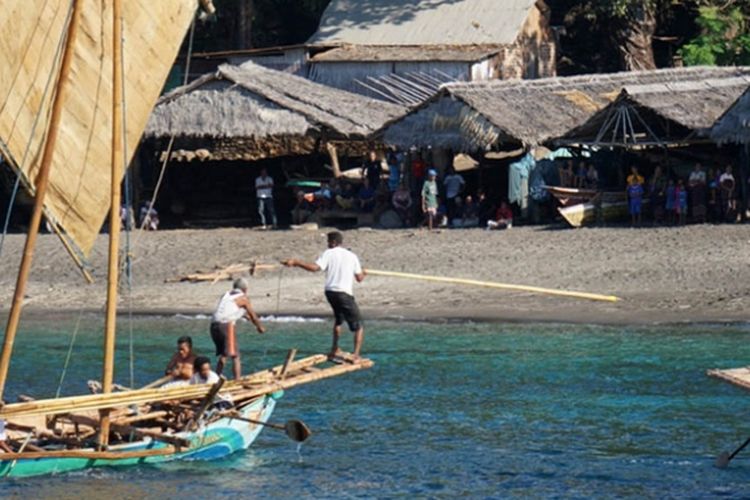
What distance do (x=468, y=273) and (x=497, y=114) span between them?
562 centimetres

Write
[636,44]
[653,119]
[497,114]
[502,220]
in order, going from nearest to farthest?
[502,220]
[653,119]
[497,114]
[636,44]

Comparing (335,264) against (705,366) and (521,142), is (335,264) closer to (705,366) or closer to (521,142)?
(705,366)

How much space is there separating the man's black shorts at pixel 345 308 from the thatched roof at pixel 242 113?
55.9 feet

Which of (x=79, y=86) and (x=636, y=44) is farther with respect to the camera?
(x=636, y=44)

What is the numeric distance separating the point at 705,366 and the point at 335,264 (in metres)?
6.67

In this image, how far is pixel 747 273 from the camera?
27.9 meters

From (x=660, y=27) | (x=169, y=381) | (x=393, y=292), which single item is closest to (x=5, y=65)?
(x=169, y=381)

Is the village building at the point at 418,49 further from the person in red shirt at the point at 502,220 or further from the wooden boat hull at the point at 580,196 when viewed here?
the wooden boat hull at the point at 580,196

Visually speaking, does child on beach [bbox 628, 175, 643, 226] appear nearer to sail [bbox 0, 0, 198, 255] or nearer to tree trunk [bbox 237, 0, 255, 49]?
tree trunk [bbox 237, 0, 255, 49]

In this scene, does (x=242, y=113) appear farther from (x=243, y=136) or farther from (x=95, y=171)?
(x=95, y=171)

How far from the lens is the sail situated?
640 inches

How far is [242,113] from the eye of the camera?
36625mm

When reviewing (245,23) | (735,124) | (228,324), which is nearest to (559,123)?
(735,124)

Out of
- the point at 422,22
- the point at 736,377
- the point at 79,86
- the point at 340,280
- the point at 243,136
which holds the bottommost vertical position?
the point at 736,377
